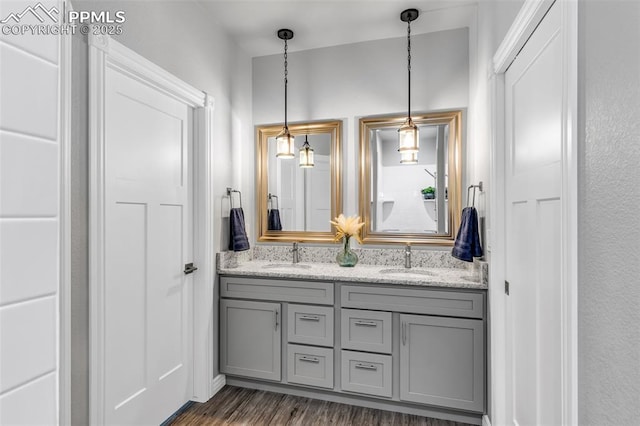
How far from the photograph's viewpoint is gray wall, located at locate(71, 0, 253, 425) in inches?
60.4

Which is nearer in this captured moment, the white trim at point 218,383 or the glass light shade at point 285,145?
the white trim at point 218,383

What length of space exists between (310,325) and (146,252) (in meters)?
1.12

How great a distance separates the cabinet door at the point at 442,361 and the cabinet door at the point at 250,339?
857mm

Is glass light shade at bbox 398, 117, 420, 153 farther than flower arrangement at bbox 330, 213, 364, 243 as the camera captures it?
No

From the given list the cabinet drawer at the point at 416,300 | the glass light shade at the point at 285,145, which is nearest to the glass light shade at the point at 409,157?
the glass light shade at the point at 285,145

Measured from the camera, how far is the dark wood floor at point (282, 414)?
2.19 meters

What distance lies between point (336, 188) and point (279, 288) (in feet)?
3.07

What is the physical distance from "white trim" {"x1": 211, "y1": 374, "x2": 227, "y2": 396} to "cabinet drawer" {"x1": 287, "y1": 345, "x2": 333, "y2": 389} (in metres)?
0.51

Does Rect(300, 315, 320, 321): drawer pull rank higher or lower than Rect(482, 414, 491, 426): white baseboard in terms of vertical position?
higher

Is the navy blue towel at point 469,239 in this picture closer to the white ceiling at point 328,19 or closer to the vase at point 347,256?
the vase at point 347,256

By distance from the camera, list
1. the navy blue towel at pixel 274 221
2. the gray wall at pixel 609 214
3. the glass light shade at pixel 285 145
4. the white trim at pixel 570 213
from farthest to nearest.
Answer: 1. the navy blue towel at pixel 274 221
2. the glass light shade at pixel 285 145
3. the white trim at pixel 570 213
4. the gray wall at pixel 609 214

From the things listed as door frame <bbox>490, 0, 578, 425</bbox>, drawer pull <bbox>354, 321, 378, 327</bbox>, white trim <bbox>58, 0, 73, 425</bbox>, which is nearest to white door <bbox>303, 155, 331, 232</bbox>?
drawer pull <bbox>354, 321, 378, 327</bbox>

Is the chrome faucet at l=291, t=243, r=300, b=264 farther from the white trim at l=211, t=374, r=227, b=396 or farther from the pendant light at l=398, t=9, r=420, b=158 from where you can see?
the pendant light at l=398, t=9, r=420, b=158

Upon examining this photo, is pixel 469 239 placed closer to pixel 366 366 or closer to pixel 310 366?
pixel 366 366
